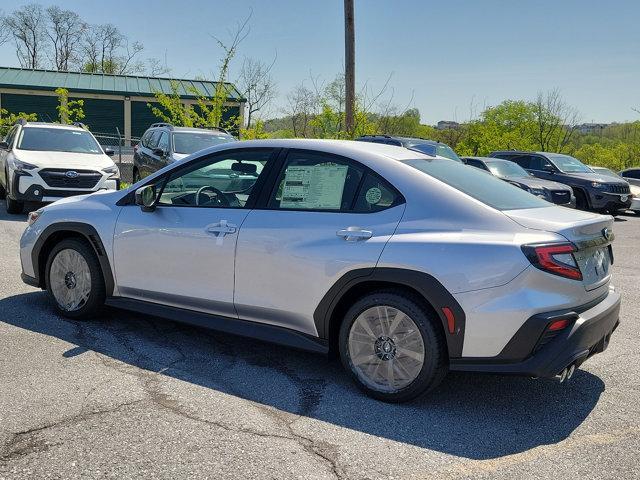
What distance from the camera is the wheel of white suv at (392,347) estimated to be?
3654mm

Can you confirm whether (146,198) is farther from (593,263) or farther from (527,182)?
(527,182)

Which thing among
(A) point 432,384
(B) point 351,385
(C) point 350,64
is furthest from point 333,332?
(C) point 350,64

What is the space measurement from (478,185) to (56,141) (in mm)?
11019

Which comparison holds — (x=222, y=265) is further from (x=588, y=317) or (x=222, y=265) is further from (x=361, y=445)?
(x=588, y=317)

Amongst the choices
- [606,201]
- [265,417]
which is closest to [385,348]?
[265,417]

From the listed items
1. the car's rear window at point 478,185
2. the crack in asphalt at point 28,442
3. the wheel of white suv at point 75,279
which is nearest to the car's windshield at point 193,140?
the wheel of white suv at point 75,279

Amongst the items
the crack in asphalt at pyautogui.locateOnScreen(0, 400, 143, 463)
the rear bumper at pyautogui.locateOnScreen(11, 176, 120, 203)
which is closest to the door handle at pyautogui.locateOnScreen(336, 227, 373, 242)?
the crack in asphalt at pyautogui.locateOnScreen(0, 400, 143, 463)

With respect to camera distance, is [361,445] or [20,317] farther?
[20,317]

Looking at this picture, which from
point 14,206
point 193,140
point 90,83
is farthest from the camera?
point 90,83

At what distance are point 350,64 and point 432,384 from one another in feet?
50.3

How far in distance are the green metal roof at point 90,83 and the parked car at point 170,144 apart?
70.0 ft

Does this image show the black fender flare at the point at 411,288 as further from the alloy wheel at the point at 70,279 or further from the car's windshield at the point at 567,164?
the car's windshield at the point at 567,164

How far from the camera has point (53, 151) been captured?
41.4 ft

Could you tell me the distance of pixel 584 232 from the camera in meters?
3.66
